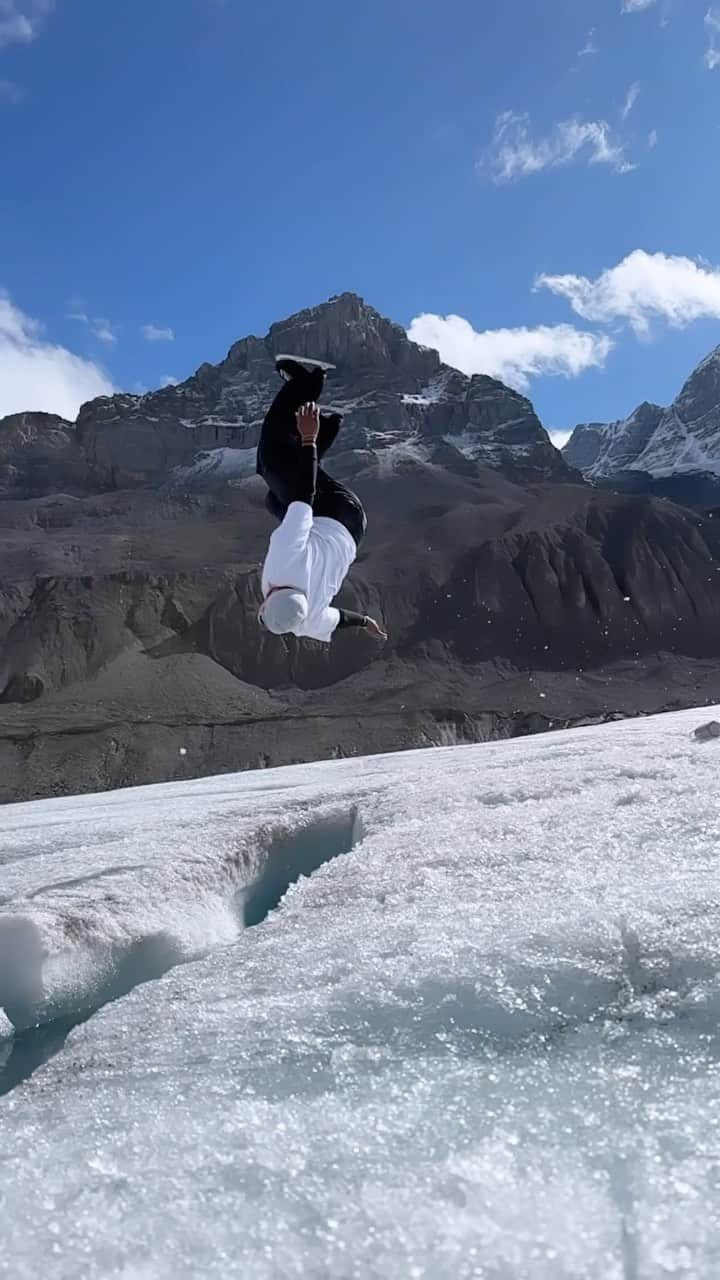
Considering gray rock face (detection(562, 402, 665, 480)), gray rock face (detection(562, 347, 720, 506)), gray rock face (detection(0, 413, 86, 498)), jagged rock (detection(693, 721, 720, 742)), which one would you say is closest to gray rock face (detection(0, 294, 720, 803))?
gray rock face (detection(0, 413, 86, 498))

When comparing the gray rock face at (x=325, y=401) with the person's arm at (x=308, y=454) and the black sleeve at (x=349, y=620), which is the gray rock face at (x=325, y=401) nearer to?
the black sleeve at (x=349, y=620)

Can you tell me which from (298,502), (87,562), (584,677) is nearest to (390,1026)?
(298,502)

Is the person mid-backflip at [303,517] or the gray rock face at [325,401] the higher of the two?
the gray rock face at [325,401]

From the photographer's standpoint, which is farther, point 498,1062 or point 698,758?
point 698,758

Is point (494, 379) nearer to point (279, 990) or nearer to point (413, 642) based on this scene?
point (413, 642)

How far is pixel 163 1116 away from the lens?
5.39 feet

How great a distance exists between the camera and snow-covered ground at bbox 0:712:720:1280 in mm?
Result: 1261

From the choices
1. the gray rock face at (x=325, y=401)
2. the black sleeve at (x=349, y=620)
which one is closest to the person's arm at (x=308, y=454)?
the black sleeve at (x=349, y=620)

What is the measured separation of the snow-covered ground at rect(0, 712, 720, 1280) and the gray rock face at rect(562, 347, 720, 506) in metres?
107

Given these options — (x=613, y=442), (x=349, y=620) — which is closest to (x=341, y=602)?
(x=349, y=620)

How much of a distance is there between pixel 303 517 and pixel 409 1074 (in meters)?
2.32

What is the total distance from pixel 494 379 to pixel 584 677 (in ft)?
191

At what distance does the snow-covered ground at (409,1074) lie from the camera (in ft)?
4.14

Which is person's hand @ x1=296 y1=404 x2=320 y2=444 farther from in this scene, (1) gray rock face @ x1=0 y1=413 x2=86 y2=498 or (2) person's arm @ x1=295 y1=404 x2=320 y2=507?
(1) gray rock face @ x1=0 y1=413 x2=86 y2=498
